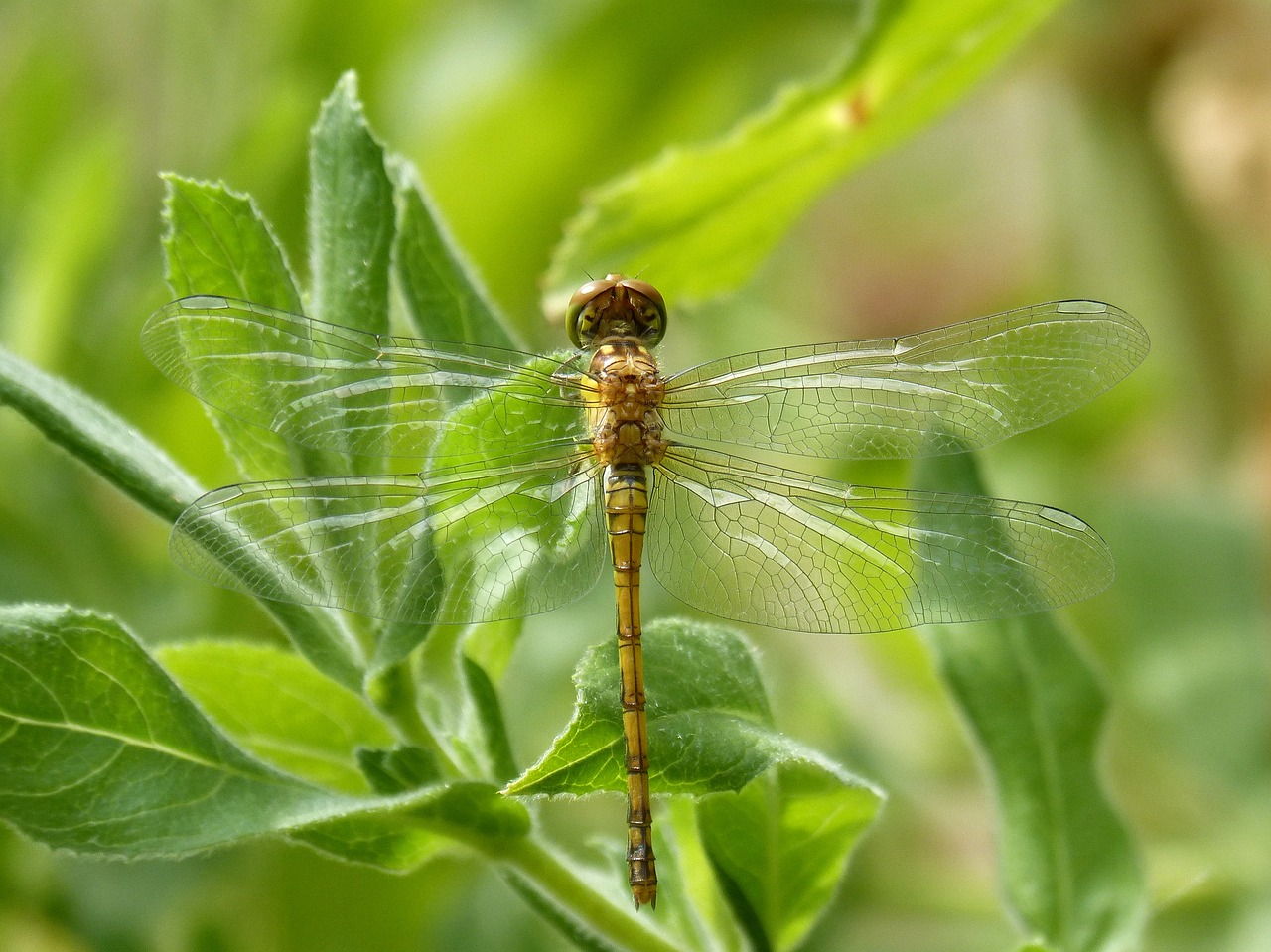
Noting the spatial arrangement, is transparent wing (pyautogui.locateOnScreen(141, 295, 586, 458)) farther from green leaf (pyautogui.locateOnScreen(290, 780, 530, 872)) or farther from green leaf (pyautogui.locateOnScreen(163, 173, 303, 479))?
green leaf (pyautogui.locateOnScreen(290, 780, 530, 872))

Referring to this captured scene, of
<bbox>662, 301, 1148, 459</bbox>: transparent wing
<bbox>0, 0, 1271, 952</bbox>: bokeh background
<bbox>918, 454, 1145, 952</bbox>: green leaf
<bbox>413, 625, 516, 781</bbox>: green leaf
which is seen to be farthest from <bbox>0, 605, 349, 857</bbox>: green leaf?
<bbox>0, 0, 1271, 952</bbox>: bokeh background

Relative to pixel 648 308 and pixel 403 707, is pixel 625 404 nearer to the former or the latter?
pixel 648 308

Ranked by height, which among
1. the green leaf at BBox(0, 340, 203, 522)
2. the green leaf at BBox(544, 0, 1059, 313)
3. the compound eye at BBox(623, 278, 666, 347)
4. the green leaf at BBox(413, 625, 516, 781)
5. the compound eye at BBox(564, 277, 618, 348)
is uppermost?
the green leaf at BBox(544, 0, 1059, 313)

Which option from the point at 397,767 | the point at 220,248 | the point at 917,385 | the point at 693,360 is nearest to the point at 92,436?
the point at 220,248

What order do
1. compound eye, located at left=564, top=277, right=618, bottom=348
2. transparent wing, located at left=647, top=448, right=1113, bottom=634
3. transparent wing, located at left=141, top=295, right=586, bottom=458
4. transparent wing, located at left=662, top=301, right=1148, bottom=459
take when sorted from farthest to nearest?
compound eye, located at left=564, top=277, right=618, bottom=348 → transparent wing, located at left=662, top=301, right=1148, bottom=459 → transparent wing, located at left=647, top=448, right=1113, bottom=634 → transparent wing, located at left=141, top=295, right=586, bottom=458

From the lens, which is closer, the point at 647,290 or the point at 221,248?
the point at 221,248

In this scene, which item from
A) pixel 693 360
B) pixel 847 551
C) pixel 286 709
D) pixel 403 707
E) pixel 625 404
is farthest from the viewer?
pixel 693 360

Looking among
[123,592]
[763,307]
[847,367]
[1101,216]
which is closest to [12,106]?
[123,592]
